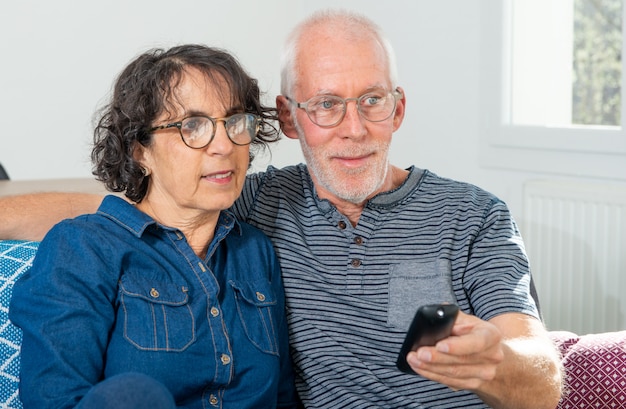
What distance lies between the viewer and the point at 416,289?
181cm

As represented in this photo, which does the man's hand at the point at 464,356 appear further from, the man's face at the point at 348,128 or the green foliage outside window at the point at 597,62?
the green foliage outside window at the point at 597,62

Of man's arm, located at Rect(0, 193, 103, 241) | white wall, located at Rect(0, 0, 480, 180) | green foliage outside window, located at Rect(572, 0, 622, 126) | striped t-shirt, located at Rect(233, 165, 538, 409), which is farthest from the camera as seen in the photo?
white wall, located at Rect(0, 0, 480, 180)

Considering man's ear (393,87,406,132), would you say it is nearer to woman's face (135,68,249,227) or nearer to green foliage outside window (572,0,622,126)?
woman's face (135,68,249,227)

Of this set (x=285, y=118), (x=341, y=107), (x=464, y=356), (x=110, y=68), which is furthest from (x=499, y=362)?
(x=110, y=68)

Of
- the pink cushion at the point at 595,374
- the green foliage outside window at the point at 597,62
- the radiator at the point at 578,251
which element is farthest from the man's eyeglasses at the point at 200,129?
the green foliage outside window at the point at 597,62

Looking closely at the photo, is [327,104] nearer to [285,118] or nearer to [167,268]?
[285,118]

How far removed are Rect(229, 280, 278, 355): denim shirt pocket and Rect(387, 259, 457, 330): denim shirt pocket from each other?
25cm

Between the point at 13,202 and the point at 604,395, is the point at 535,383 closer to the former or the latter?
the point at 604,395

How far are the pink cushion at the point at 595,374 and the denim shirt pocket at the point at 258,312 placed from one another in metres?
0.63

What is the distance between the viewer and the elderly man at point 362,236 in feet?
5.86

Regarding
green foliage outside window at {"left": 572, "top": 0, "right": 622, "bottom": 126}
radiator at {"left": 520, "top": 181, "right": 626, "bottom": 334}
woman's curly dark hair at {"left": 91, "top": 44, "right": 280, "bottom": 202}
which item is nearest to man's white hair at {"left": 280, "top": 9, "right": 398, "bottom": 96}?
woman's curly dark hair at {"left": 91, "top": 44, "right": 280, "bottom": 202}

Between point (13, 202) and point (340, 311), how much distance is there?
723mm

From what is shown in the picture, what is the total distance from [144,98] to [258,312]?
447 millimetres

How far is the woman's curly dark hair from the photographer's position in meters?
1.64
